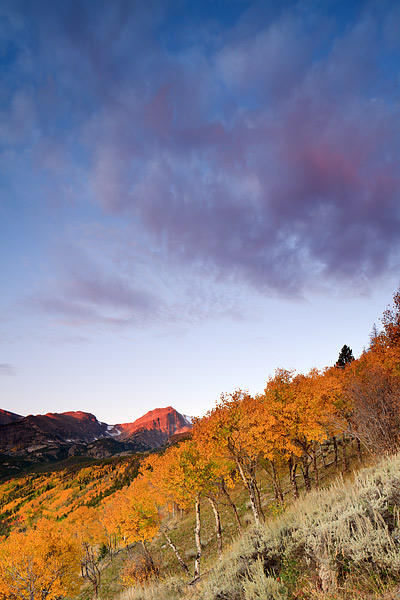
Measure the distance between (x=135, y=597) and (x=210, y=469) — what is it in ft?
41.9

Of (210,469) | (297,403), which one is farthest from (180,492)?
(297,403)

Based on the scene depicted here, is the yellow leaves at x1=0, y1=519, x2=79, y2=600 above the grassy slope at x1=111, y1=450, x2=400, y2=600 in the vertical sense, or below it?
below

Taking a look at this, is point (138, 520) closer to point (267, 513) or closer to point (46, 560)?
point (267, 513)

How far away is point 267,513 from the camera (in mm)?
31812

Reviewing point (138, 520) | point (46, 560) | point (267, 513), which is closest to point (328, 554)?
point (138, 520)

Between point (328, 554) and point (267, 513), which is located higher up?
point (328, 554)

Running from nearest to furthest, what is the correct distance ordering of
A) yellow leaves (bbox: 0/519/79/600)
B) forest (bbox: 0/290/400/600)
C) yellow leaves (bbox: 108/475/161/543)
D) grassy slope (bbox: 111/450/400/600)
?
grassy slope (bbox: 111/450/400/600), forest (bbox: 0/290/400/600), yellow leaves (bbox: 108/475/161/543), yellow leaves (bbox: 0/519/79/600)

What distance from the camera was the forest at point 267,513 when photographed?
6.00 m

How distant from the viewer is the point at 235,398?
24.3 m

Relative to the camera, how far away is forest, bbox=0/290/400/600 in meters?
6.00

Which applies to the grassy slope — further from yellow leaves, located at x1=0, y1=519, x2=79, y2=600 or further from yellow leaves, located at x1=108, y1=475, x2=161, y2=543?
yellow leaves, located at x1=0, y1=519, x2=79, y2=600

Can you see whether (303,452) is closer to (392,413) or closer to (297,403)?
(297,403)

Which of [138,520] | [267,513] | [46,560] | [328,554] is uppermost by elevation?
[328,554]

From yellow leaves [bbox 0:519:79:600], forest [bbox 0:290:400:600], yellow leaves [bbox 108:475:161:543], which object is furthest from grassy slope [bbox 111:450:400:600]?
yellow leaves [bbox 0:519:79:600]
